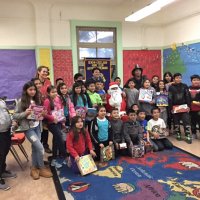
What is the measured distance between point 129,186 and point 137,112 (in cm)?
173

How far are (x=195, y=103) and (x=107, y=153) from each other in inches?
81.1

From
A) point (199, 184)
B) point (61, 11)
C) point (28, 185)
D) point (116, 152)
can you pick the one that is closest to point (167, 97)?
point (116, 152)

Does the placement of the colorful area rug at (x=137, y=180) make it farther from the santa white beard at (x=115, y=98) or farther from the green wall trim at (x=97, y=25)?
the green wall trim at (x=97, y=25)

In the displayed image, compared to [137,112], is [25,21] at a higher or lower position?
higher

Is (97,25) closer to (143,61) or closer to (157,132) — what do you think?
(143,61)

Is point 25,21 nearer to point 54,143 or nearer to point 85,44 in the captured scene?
point 85,44

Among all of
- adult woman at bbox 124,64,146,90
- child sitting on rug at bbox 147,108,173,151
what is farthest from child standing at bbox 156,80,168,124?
child sitting on rug at bbox 147,108,173,151

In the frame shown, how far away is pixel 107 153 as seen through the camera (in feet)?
11.6

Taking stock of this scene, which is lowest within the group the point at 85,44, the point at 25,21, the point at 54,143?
the point at 54,143

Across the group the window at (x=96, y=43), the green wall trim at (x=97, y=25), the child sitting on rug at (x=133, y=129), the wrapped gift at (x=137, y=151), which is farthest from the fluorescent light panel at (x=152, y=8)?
the wrapped gift at (x=137, y=151)

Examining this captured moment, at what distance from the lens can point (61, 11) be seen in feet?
21.8

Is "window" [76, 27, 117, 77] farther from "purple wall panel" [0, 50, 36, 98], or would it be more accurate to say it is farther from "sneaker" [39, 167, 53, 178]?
"sneaker" [39, 167, 53, 178]

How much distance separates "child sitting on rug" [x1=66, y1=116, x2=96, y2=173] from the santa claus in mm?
1062

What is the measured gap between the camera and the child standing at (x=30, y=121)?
2956 millimetres
